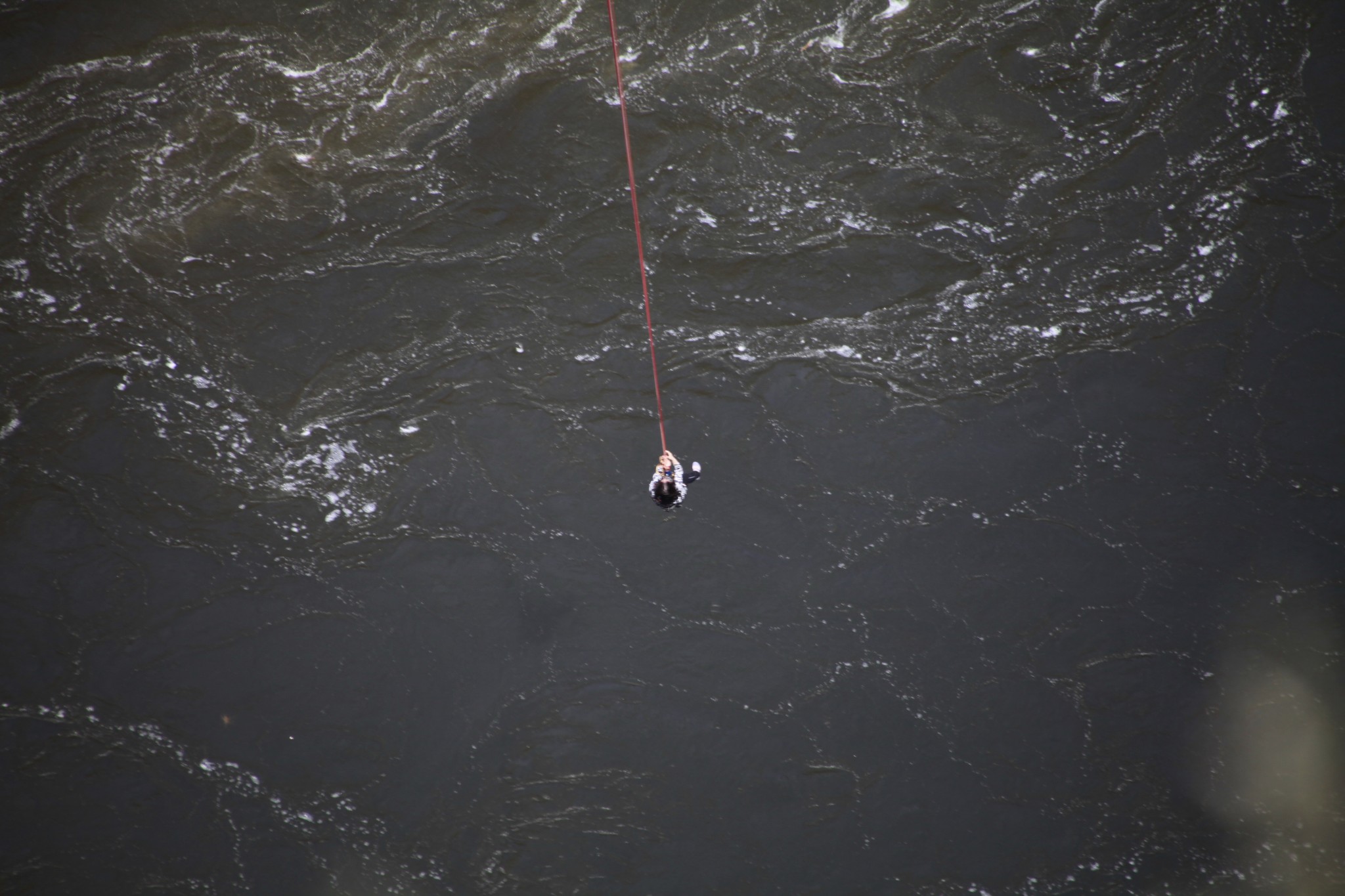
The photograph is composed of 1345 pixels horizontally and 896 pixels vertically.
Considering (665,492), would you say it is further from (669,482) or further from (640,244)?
(640,244)

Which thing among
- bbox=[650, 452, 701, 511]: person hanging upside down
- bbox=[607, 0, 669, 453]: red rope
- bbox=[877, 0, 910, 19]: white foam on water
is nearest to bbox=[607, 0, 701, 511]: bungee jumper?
bbox=[607, 0, 669, 453]: red rope

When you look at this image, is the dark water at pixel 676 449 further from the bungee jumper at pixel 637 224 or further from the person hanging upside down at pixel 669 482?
the person hanging upside down at pixel 669 482

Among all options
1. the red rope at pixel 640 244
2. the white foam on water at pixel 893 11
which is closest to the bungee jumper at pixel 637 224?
the red rope at pixel 640 244

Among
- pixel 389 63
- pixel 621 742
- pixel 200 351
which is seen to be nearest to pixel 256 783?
pixel 621 742

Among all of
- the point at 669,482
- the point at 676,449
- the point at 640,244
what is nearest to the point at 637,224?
the point at 640,244

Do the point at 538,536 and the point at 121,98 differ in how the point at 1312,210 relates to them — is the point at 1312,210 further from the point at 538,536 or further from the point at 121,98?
the point at 121,98
